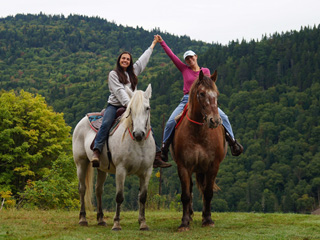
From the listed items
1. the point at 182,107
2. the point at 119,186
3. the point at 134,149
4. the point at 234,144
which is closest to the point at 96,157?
the point at 119,186

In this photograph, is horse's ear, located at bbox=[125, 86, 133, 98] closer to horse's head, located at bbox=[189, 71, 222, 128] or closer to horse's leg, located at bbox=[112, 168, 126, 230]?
horse's head, located at bbox=[189, 71, 222, 128]

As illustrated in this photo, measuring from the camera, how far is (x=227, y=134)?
10.5 meters

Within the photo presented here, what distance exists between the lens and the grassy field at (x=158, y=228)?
7938 millimetres

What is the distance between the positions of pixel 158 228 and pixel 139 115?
265 cm

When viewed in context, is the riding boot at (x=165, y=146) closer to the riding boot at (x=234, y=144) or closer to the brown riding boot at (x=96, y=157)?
the riding boot at (x=234, y=144)

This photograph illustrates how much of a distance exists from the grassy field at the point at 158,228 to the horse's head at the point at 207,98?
2.17 metres

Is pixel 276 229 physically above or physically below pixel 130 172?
below

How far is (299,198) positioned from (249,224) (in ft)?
389

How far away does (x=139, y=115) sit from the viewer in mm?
8289

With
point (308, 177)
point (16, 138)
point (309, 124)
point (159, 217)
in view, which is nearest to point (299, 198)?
point (308, 177)

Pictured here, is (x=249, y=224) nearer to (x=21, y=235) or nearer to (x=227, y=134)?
(x=227, y=134)

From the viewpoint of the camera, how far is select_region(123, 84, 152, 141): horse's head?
8172 millimetres

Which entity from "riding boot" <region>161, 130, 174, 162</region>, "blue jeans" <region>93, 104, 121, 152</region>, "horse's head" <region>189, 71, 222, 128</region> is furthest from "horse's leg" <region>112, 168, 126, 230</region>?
"horse's head" <region>189, 71, 222, 128</region>

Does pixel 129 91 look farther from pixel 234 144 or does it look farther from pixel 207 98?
pixel 234 144
